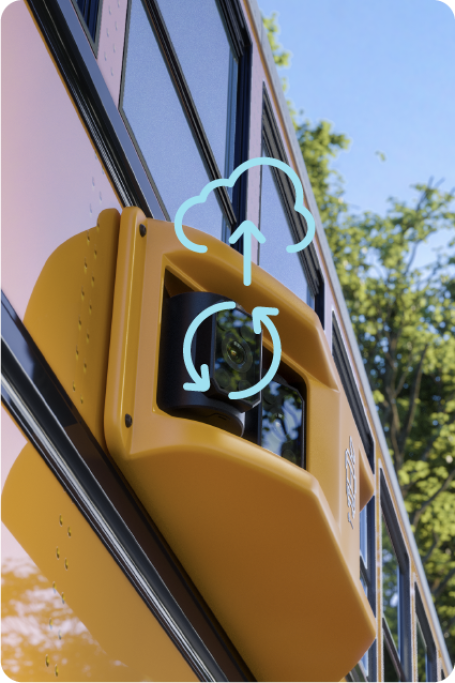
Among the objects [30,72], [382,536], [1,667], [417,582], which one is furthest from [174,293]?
[417,582]

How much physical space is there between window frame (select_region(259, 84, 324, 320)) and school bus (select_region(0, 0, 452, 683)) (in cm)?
71

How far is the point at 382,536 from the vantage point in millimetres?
3869

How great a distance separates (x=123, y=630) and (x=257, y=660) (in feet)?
2.22

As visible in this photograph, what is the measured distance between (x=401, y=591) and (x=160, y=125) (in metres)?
3.48

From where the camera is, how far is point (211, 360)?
135 centimetres

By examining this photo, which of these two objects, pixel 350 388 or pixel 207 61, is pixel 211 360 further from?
pixel 350 388

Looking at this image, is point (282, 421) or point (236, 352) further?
point (282, 421)

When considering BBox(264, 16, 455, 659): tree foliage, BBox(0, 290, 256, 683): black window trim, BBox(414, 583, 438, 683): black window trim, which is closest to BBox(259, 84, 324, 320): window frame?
BBox(0, 290, 256, 683): black window trim

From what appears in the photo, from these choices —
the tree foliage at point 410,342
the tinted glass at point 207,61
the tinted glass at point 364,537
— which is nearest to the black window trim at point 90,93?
the tinted glass at point 207,61

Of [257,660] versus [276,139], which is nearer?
[257,660]

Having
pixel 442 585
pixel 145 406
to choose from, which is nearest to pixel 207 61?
pixel 145 406

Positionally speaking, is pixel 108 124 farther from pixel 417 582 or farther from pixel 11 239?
pixel 417 582

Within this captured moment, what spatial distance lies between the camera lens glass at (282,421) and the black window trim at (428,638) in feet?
10.8

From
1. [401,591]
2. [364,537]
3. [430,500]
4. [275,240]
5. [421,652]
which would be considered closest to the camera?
[275,240]
